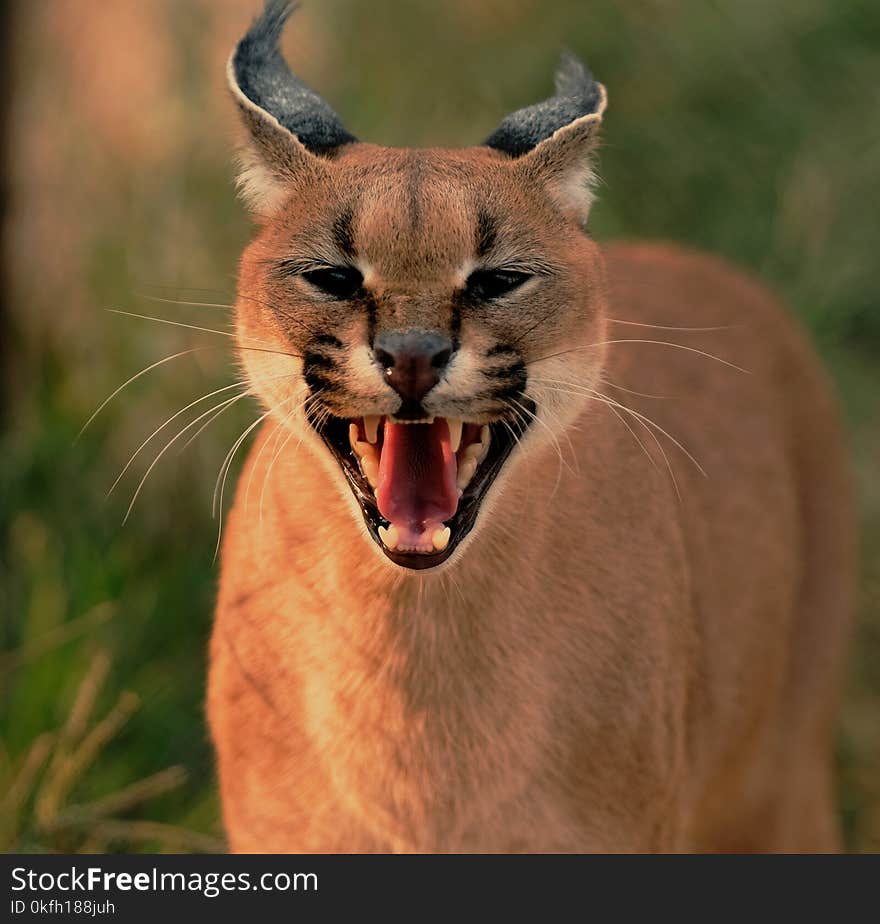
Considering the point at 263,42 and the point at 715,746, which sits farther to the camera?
the point at 715,746

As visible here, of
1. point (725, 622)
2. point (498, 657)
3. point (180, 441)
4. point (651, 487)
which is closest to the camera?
point (498, 657)

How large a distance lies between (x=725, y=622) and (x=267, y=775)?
4.32 ft

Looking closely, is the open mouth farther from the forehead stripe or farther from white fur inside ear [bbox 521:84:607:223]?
white fur inside ear [bbox 521:84:607:223]

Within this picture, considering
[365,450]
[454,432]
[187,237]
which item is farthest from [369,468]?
[187,237]

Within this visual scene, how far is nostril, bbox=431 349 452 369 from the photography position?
106 inches

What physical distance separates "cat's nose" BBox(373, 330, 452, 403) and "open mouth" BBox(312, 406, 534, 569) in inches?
4.5

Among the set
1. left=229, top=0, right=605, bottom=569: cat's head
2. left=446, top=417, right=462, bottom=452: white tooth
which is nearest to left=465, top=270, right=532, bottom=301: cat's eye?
left=229, top=0, right=605, bottom=569: cat's head

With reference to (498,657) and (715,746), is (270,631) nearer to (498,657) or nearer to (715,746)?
(498,657)

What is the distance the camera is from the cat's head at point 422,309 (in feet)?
9.14

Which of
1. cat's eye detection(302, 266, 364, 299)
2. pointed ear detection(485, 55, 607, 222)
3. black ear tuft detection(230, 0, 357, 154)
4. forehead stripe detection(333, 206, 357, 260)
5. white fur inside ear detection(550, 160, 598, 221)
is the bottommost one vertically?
cat's eye detection(302, 266, 364, 299)

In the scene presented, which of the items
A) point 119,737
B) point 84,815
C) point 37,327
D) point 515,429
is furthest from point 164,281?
point 515,429

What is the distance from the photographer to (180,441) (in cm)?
576

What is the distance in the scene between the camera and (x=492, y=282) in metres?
2.96

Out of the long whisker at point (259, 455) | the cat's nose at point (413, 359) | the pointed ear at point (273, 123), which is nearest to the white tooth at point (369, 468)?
the cat's nose at point (413, 359)
